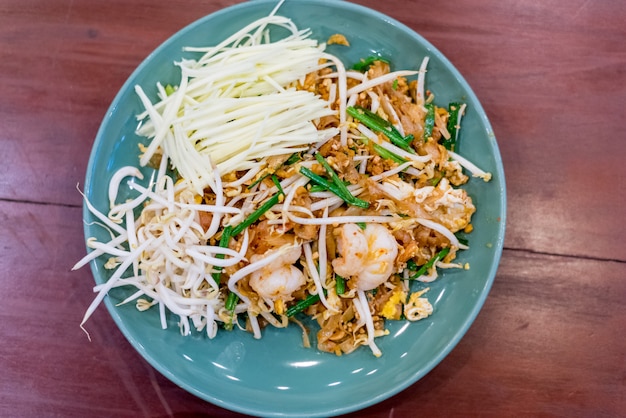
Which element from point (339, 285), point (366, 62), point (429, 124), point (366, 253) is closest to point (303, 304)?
point (339, 285)

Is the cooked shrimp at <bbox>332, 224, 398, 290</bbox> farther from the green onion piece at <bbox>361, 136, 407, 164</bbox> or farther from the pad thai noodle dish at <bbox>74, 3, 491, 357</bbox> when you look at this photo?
the green onion piece at <bbox>361, 136, 407, 164</bbox>

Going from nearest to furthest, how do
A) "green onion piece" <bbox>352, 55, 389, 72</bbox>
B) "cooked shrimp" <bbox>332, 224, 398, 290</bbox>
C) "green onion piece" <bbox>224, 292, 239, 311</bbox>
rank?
"cooked shrimp" <bbox>332, 224, 398, 290</bbox>, "green onion piece" <bbox>224, 292, 239, 311</bbox>, "green onion piece" <bbox>352, 55, 389, 72</bbox>

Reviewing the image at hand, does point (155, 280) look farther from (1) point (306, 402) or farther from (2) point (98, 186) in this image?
(1) point (306, 402)

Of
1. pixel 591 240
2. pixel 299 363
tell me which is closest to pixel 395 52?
Result: pixel 591 240

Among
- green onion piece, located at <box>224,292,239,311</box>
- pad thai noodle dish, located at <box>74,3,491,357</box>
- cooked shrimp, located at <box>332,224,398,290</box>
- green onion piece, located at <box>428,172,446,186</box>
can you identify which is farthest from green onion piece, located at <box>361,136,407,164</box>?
green onion piece, located at <box>224,292,239,311</box>

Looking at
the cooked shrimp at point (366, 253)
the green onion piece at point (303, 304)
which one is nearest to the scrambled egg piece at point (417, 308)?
the cooked shrimp at point (366, 253)

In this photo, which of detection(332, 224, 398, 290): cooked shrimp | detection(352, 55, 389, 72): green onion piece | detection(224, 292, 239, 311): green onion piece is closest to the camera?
detection(332, 224, 398, 290): cooked shrimp

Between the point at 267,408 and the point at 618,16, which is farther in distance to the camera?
the point at 618,16

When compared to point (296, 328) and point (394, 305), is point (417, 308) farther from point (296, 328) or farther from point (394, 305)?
point (296, 328)
